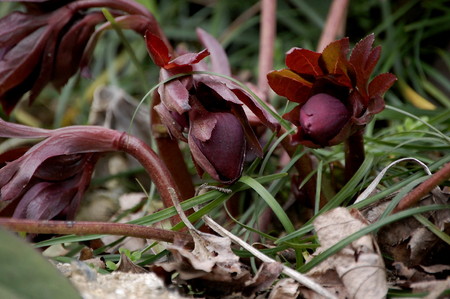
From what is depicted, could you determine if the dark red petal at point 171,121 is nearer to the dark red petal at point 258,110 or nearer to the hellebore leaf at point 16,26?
the dark red petal at point 258,110

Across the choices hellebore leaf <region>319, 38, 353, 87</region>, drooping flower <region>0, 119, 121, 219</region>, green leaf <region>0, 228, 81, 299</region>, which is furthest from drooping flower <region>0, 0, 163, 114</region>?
green leaf <region>0, 228, 81, 299</region>

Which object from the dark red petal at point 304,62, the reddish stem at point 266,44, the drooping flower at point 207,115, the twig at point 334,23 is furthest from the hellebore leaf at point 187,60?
the twig at point 334,23

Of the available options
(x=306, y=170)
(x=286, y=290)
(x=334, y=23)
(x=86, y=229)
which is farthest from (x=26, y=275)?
(x=334, y=23)

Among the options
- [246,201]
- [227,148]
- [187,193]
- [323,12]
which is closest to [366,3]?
[323,12]

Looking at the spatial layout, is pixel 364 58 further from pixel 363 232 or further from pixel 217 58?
pixel 217 58

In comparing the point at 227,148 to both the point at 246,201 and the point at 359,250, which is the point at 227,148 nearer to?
the point at 359,250
